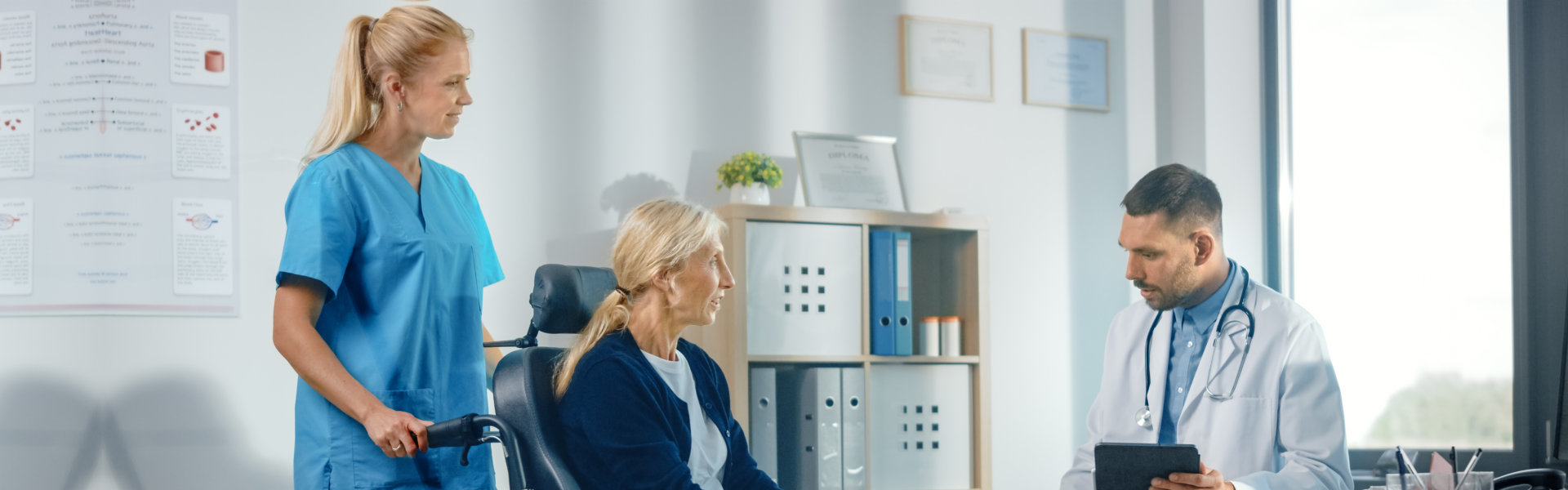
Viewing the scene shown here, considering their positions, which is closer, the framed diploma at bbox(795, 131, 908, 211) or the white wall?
the white wall

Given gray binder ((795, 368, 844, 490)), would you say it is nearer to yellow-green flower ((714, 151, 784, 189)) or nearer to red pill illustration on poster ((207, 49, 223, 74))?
yellow-green flower ((714, 151, 784, 189))

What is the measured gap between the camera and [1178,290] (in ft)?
6.63

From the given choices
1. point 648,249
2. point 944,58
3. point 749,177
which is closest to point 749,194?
point 749,177

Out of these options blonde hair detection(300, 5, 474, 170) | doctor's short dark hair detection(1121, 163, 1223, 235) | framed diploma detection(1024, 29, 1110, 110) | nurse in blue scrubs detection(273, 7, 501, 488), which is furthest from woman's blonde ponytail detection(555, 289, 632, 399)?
framed diploma detection(1024, 29, 1110, 110)

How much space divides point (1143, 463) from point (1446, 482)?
0.42 metres

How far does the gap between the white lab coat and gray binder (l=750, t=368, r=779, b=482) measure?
754 mm

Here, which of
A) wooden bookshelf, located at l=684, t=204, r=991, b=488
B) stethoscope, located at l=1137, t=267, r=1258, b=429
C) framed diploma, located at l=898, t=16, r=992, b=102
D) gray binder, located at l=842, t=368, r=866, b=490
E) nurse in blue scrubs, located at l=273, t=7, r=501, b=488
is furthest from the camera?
framed diploma, located at l=898, t=16, r=992, b=102

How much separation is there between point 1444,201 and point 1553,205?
25cm

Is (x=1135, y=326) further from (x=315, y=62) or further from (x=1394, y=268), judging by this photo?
(x=315, y=62)

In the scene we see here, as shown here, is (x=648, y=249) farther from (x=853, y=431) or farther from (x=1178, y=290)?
(x=853, y=431)

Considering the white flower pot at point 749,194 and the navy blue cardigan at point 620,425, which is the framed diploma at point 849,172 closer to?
the white flower pot at point 749,194

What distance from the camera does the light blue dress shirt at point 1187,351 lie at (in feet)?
6.59

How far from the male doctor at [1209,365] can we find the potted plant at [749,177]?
899mm

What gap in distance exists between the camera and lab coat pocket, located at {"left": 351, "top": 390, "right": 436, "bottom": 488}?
151 cm
